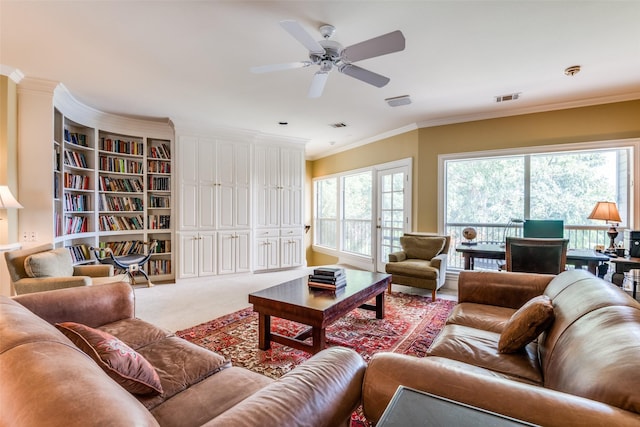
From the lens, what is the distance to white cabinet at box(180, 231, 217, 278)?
4.69m

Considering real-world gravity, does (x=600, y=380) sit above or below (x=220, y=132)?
below

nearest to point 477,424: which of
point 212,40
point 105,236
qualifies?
point 212,40

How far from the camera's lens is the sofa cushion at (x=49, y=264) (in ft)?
8.25

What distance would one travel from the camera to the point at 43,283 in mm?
2473

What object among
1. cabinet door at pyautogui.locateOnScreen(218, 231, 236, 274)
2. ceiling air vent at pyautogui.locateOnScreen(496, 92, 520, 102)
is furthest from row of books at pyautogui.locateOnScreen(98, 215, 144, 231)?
ceiling air vent at pyautogui.locateOnScreen(496, 92, 520, 102)

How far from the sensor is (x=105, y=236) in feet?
15.1

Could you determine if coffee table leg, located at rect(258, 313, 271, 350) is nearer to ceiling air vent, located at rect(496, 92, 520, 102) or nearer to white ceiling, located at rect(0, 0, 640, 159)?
white ceiling, located at rect(0, 0, 640, 159)

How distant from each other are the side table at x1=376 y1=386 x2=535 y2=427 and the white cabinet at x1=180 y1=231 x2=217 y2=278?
4.51m

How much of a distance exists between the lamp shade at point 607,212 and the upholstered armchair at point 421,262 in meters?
1.58

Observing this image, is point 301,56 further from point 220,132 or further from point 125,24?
point 220,132

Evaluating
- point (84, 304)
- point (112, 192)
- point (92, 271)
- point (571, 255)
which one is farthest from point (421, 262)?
point (112, 192)

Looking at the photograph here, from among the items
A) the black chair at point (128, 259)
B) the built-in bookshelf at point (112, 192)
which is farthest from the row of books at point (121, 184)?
the black chair at point (128, 259)

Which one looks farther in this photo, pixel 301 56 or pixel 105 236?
pixel 105 236

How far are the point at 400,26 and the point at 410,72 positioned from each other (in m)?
0.80
